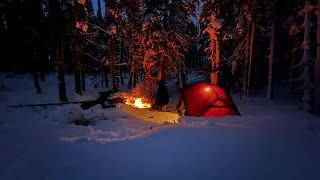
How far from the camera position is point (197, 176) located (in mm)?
7645

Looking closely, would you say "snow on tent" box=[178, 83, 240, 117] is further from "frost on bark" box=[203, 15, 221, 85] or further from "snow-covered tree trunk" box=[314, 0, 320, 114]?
"snow-covered tree trunk" box=[314, 0, 320, 114]

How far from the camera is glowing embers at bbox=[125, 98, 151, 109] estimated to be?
23.4 m

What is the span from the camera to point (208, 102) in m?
18.1

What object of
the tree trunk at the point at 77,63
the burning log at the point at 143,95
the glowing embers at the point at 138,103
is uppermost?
the tree trunk at the point at 77,63

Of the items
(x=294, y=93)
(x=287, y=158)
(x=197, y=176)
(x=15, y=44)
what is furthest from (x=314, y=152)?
(x=15, y=44)

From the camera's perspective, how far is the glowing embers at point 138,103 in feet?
76.9

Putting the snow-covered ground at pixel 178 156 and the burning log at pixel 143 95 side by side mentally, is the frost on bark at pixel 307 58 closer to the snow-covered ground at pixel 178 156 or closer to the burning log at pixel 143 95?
the snow-covered ground at pixel 178 156

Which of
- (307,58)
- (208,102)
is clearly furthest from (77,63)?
(307,58)

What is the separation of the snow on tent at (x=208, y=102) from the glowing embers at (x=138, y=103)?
4.79 meters

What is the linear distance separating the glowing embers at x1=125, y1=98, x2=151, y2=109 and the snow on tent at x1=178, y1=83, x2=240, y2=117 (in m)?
4.79

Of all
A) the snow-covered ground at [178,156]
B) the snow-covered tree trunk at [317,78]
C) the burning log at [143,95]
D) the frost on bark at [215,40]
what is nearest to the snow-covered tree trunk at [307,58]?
the snow-covered tree trunk at [317,78]

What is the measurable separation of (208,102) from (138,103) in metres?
6.98

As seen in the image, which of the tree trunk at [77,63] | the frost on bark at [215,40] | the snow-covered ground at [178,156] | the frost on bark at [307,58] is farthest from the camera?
the tree trunk at [77,63]

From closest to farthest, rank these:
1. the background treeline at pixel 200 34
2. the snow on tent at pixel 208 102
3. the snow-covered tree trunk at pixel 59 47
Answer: the snow on tent at pixel 208 102
the background treeline at pixel 200 34
the snow-covered tree trunk at pixel 59 47
